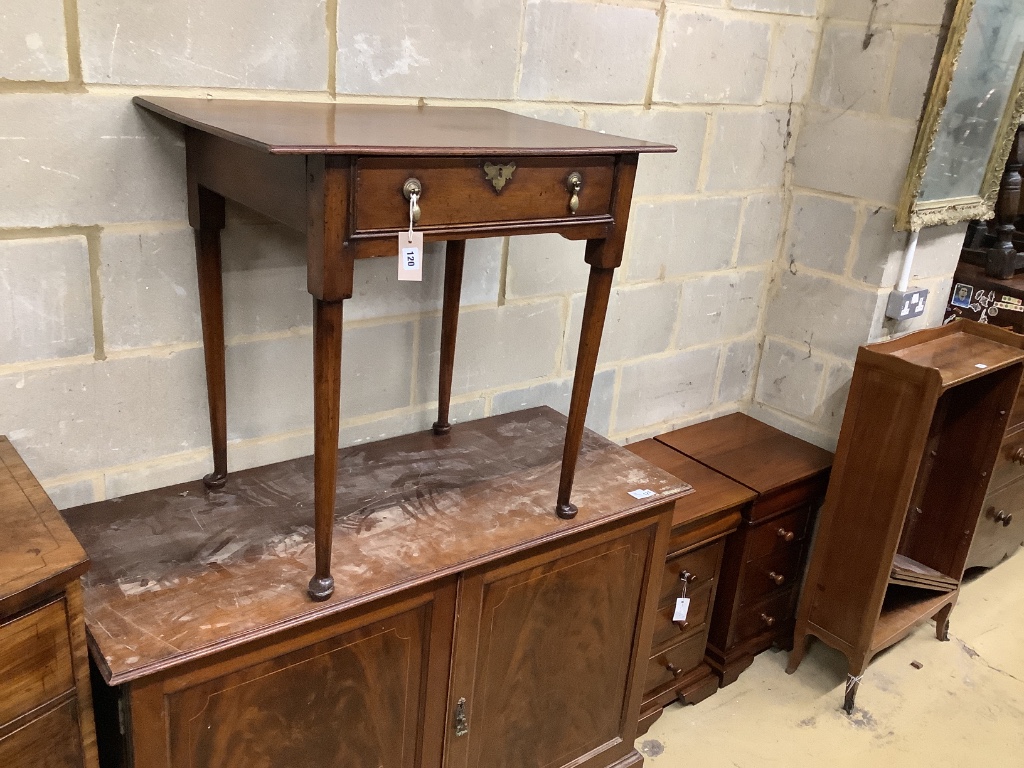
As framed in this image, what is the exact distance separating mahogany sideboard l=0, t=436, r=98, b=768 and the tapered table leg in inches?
12.9

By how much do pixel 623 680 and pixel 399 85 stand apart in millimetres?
1331

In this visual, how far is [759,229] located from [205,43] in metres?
1.61

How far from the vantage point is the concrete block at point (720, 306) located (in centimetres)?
239

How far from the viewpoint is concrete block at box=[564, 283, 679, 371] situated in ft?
7.11

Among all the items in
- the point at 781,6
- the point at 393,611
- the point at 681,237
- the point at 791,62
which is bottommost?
the point at 393,611

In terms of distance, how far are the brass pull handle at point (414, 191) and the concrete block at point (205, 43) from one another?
495mm

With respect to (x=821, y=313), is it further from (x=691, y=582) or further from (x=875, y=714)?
(x=875, y=714)

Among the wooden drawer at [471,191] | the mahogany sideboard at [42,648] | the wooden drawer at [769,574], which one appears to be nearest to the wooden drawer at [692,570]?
the wooden drawer at [769,574]

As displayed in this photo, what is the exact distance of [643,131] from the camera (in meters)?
2.08

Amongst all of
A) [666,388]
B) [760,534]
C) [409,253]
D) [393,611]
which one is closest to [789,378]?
[666,388]

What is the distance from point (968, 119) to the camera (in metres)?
2.25

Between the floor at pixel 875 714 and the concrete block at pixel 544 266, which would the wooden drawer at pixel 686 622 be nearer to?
the floor at pixel 875 714

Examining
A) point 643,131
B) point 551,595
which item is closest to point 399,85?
point 643,131

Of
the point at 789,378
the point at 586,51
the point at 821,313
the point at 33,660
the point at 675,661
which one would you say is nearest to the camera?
the point at 33,660
